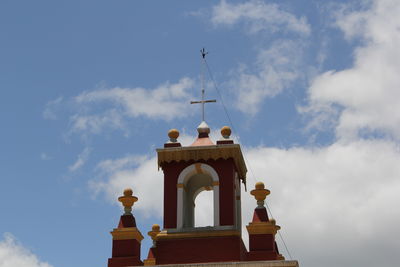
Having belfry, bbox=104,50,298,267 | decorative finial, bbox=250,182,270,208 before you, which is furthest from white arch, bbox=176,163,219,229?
decorative finial, bbox=250,182,270,208

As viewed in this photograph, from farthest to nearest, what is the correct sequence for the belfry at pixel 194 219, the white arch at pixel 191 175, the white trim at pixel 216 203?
the white arch at pixel 191 175 < the white trim at pixel 216 203 < the belfry at pixel 194 219

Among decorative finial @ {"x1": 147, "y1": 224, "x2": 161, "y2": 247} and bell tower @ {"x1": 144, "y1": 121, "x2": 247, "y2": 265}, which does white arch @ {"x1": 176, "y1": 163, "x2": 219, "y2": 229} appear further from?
decorative finial @ {"x1": 147, "y1": 224, "x2": 161, "y2": 247}

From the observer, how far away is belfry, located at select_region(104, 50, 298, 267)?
2328cm

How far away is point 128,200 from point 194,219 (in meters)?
3.05

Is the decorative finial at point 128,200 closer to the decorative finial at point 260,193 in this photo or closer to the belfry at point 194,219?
the belfry at point 194,219

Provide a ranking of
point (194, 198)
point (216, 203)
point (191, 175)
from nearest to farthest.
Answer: point (216, 203) → point (191, 175) → point (194, 198)

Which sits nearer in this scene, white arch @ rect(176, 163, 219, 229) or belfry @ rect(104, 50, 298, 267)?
belfry @ rect(104, 50, 298, 267)

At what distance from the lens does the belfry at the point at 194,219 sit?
2328cm

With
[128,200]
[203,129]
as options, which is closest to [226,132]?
[203,129]

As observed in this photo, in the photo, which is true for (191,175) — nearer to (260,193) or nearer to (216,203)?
(216,203)

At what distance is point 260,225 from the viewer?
2328cm

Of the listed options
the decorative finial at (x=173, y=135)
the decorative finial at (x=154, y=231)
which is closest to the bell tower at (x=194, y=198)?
the decorative finial at (x=173, y=135)

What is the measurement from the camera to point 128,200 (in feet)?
80.2

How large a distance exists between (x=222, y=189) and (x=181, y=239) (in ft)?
7.46
